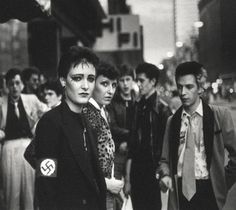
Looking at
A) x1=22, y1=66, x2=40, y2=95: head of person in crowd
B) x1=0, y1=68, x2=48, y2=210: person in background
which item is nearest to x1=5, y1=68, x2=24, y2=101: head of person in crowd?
x1=0, y1=68, x2=48, y2=210: person in background

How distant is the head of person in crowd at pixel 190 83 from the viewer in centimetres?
420

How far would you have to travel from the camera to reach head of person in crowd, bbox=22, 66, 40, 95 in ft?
26.2

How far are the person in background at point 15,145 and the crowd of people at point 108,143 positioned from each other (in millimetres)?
13

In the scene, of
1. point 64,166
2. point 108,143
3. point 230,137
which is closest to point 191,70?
point 230,137

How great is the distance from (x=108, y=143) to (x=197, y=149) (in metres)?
0.87

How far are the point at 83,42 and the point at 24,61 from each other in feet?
18.6

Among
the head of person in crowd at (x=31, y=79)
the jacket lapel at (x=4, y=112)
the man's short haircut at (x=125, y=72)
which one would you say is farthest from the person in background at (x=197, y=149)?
the head of person in crowd at (x=31, y=79)

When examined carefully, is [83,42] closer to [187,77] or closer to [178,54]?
[187,77]

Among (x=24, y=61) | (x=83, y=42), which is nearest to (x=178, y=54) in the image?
(x=83, y=42)

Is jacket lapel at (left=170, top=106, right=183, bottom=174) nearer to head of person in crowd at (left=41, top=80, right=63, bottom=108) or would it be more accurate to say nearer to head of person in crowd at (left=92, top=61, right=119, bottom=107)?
head of person in crowd at (left=92, top=61, right=119, bottom=107)

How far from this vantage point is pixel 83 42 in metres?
16.3

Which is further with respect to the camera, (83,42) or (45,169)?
(83,42)

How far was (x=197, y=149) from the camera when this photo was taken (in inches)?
163

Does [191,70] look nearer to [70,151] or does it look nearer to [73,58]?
[73,58]
